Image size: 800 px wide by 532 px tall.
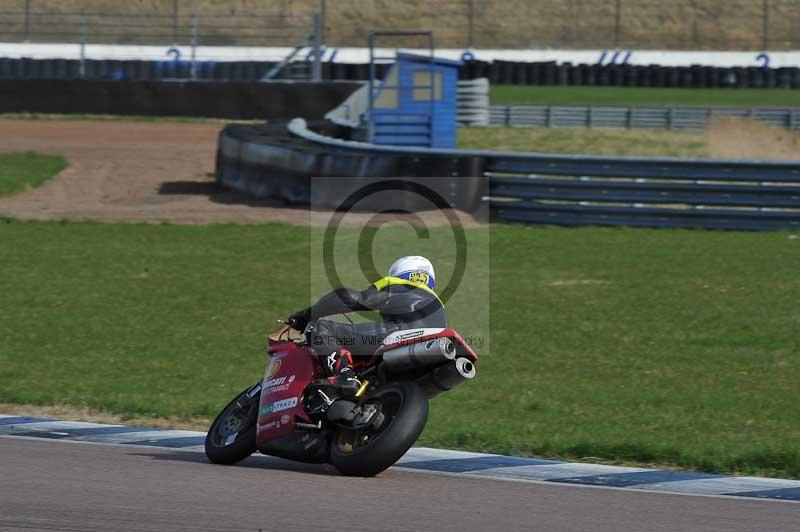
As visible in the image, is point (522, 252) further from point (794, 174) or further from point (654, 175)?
point (794, 174)

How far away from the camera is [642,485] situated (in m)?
5.96

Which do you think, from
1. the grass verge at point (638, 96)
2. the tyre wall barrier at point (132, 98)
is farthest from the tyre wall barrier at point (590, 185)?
the grass verge at point (638, 96)

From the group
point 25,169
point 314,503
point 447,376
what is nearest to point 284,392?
point 447,376

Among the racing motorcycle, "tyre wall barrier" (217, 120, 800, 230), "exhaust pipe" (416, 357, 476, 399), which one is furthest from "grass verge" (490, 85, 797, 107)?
"exhaust pipe" (416, 357, 476, 399)

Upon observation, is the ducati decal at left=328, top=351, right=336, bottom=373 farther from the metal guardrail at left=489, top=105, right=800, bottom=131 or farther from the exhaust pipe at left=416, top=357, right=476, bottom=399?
the metal guardrail at left=489, top=105, right=800, bottom=131

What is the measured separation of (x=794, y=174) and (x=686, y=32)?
40246 millimetres

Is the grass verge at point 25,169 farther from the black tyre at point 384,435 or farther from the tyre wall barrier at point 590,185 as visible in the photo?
the black tyre at point 384,435

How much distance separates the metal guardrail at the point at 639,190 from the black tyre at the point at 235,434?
8.71 m

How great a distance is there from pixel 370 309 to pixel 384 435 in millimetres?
681

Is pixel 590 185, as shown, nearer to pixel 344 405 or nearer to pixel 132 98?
pixel 344 405

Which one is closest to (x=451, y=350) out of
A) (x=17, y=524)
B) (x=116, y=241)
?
(x=17, y=524)

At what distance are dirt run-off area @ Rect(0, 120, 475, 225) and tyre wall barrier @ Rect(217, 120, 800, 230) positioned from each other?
517mm

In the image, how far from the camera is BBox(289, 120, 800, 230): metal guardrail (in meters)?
14.4

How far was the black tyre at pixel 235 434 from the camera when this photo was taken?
21.0 ft
